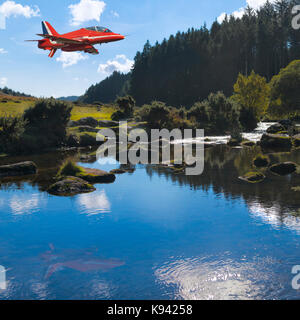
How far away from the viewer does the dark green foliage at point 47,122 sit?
1853 inches

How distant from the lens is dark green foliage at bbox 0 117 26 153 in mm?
42378

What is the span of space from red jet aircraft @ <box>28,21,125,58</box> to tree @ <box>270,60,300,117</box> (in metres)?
48.9

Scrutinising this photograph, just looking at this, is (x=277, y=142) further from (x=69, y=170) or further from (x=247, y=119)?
(x=69, y=170)

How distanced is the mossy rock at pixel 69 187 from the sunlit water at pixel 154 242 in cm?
90

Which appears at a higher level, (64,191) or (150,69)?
(150,69)

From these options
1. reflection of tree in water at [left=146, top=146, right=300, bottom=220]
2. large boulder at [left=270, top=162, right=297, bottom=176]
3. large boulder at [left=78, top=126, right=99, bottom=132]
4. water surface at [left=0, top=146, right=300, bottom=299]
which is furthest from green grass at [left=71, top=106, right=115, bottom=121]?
water surface at [left=0, top=146, right=300, bottom=299]

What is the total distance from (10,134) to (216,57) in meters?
101

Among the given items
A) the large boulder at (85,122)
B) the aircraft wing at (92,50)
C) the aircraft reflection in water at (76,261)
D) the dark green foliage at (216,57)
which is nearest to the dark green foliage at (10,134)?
the large boulder at (85,122)

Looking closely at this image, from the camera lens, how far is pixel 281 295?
10.7m

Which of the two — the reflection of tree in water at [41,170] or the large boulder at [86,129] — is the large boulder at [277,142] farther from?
the large boulder at [86,129]
